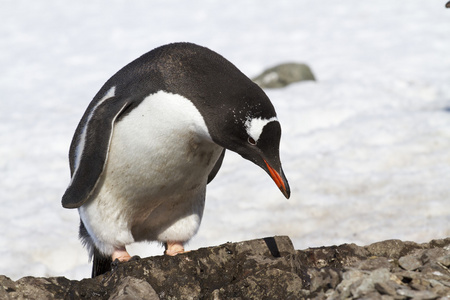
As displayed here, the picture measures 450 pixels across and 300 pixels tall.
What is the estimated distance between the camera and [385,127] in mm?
6523

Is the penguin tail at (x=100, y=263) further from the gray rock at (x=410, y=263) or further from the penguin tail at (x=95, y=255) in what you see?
the gray rock at (x=410, y=263)

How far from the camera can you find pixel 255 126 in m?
2.64

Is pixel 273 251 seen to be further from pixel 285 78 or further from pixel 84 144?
pixel 285 78

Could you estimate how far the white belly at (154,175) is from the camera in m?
2.90

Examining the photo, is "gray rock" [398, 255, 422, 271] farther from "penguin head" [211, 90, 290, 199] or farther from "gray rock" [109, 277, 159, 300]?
"gray rock" [109, 277, 159, 300]

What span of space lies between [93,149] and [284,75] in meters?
5.71

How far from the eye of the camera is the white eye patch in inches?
104

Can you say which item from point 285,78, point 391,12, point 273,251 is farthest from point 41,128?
point 391,12

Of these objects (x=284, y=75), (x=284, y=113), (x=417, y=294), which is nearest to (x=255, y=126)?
(x=417, y=294)

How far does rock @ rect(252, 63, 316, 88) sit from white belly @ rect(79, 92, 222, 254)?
522cm

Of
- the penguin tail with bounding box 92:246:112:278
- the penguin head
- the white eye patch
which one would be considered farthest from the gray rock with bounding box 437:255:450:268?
the penguin tail with bounding box 92:246:112:278

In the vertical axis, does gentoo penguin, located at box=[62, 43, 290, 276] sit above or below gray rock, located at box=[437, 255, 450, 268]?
above

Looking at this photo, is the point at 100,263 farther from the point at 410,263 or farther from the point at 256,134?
the point at 410,263

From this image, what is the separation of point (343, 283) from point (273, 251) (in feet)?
2.44
